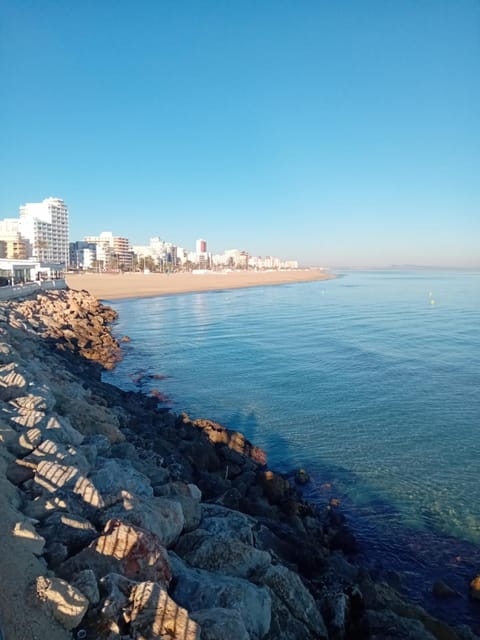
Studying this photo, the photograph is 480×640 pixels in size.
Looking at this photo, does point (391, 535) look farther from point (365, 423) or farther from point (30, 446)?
point (30, 446)

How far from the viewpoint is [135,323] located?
34.7 m

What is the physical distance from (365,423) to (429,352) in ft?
36.9

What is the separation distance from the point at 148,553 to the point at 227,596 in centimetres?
77

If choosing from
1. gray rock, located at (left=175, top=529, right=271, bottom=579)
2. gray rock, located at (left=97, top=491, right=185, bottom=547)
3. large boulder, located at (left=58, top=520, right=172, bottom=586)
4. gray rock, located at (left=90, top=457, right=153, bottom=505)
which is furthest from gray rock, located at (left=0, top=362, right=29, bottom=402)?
large boulder, located at (left=58, top=520, right=172, bottom=586)

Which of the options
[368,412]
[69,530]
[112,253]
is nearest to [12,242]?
[112,253]

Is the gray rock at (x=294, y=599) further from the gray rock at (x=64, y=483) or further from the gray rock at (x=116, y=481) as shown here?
the gray rock at (x=64, y=483)

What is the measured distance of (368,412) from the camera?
1403 centimetres

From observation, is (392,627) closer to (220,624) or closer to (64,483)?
(220,624)

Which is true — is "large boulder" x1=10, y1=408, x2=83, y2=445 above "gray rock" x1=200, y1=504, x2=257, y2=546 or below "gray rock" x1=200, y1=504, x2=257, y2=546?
above

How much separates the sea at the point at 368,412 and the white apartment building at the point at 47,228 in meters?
83.3

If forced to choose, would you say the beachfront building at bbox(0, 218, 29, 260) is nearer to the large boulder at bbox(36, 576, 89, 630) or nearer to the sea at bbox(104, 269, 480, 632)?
the sea at bbox(104, 269, 480, 632)

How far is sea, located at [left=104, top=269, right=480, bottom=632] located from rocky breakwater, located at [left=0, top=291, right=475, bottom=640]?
1.18 metres

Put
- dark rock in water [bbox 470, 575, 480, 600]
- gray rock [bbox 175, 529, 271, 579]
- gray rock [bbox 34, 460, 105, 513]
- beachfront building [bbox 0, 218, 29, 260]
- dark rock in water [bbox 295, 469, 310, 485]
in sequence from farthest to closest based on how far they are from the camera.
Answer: beachfront building [bbox 0, 218, 29, 260], dark rock in water [bbox 295, 469, 310, 485], dark rock in water [bbox 470, 575, 480, 600], gray rock [bbox 34, 460, 105, 513], gray rock [bbox 175, 529, 271, 579]

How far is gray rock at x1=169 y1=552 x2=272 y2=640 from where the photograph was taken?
12.1 feet
